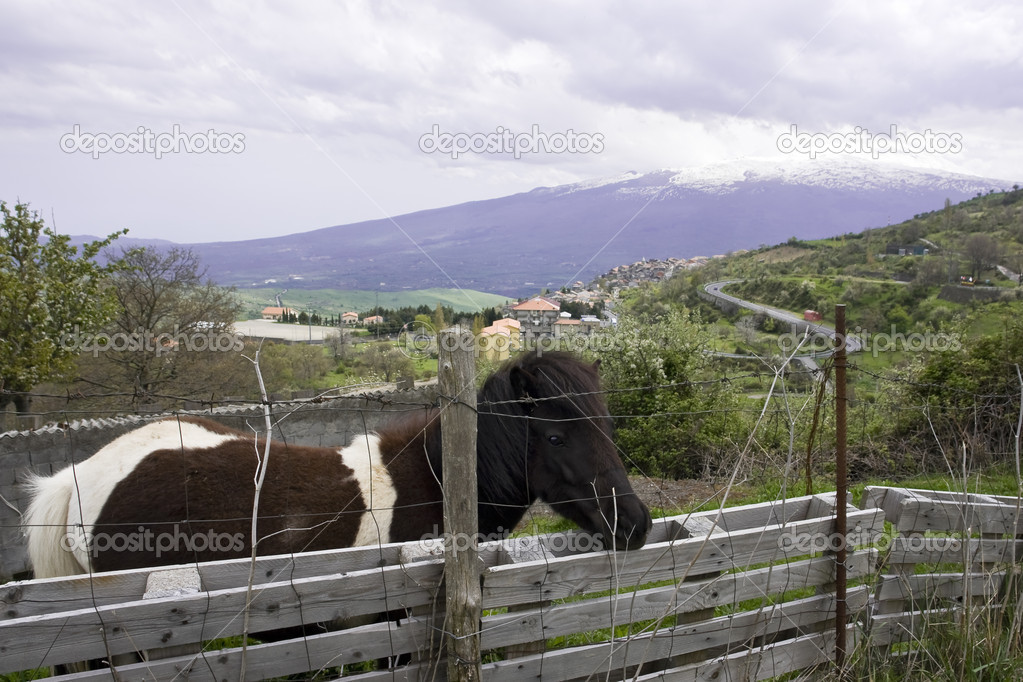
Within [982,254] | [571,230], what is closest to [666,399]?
[982,254]

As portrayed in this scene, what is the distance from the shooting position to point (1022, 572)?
3.37m

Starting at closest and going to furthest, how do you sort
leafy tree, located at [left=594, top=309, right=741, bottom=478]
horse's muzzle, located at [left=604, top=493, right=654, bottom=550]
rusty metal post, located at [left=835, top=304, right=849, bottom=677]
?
horse's muzzle, located at [left=604, top=493, right=654, bottom=550] → rusty metal post, located at [left=835, top=304, right=849, bottom=677] → leafy tree, located at [left=594, top=309, right=741, bottom=478]

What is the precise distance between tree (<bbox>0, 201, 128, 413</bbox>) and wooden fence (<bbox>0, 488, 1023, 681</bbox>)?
1026 cm

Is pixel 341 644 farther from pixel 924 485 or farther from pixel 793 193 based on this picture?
pixel 793 193

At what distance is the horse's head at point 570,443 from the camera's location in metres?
3.00

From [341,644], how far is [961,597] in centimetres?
354

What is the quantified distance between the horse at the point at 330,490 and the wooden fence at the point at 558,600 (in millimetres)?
450

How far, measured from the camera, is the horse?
3084 millimetres

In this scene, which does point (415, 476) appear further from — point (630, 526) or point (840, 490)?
point (840, 490)

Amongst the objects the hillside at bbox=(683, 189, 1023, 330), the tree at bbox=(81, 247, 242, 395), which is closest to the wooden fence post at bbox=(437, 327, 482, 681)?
the tree at bbox=(81, 247, 242, 395)

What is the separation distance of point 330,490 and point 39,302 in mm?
11134

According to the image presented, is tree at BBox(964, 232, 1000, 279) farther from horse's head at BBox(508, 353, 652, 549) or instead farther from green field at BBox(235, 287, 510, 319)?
horse's head at BBox(508, 353, 652, 549)

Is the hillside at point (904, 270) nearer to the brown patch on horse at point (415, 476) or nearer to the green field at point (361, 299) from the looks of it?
the green field at point (361, 299)

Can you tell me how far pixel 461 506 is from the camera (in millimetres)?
2256
